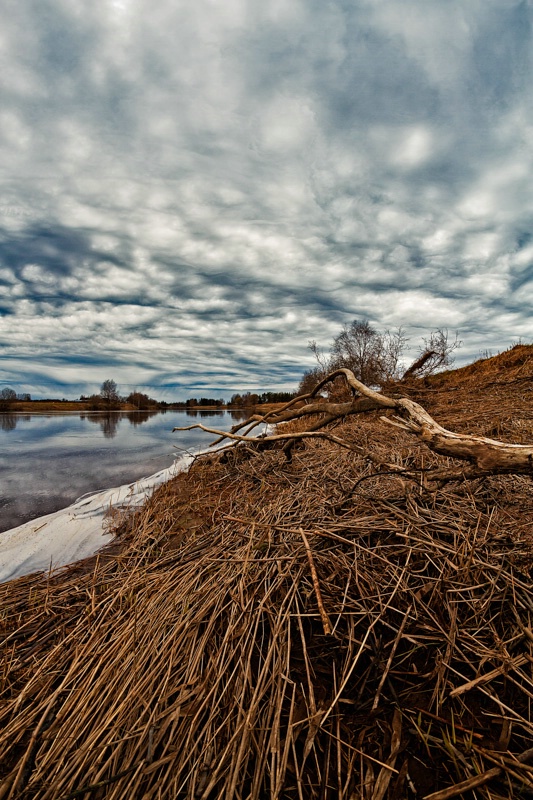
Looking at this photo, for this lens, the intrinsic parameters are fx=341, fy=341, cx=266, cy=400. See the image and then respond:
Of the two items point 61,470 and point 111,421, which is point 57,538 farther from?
point 111,421

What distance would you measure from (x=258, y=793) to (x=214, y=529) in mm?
1941

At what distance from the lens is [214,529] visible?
10.5 feet

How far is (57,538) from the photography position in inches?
185

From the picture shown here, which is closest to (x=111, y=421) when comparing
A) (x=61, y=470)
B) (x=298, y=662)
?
(x=61, y=470)

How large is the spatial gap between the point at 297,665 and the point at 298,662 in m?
0.02

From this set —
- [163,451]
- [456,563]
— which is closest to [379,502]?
[456,563]

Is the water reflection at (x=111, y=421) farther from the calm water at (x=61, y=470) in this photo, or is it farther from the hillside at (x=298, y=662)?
the hillside at (x=298, y=662)

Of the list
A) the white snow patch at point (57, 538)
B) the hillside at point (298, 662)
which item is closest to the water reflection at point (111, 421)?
the white snow patch at point (57, 538)

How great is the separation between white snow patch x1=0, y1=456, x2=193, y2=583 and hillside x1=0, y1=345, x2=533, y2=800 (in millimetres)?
1056

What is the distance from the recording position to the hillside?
1407 millimetres

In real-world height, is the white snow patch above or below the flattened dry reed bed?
below

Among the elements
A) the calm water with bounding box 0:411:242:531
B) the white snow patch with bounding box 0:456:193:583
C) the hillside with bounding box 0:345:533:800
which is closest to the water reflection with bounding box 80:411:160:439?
the calm water with bounding box 0:411:242:531

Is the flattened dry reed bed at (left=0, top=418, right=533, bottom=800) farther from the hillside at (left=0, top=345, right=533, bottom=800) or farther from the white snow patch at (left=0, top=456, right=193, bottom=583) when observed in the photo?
the white snow patch at (left=0, top=456, right=193, bottom=583)

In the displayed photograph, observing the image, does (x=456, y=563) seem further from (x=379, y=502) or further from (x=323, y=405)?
(x=323, y=405)
